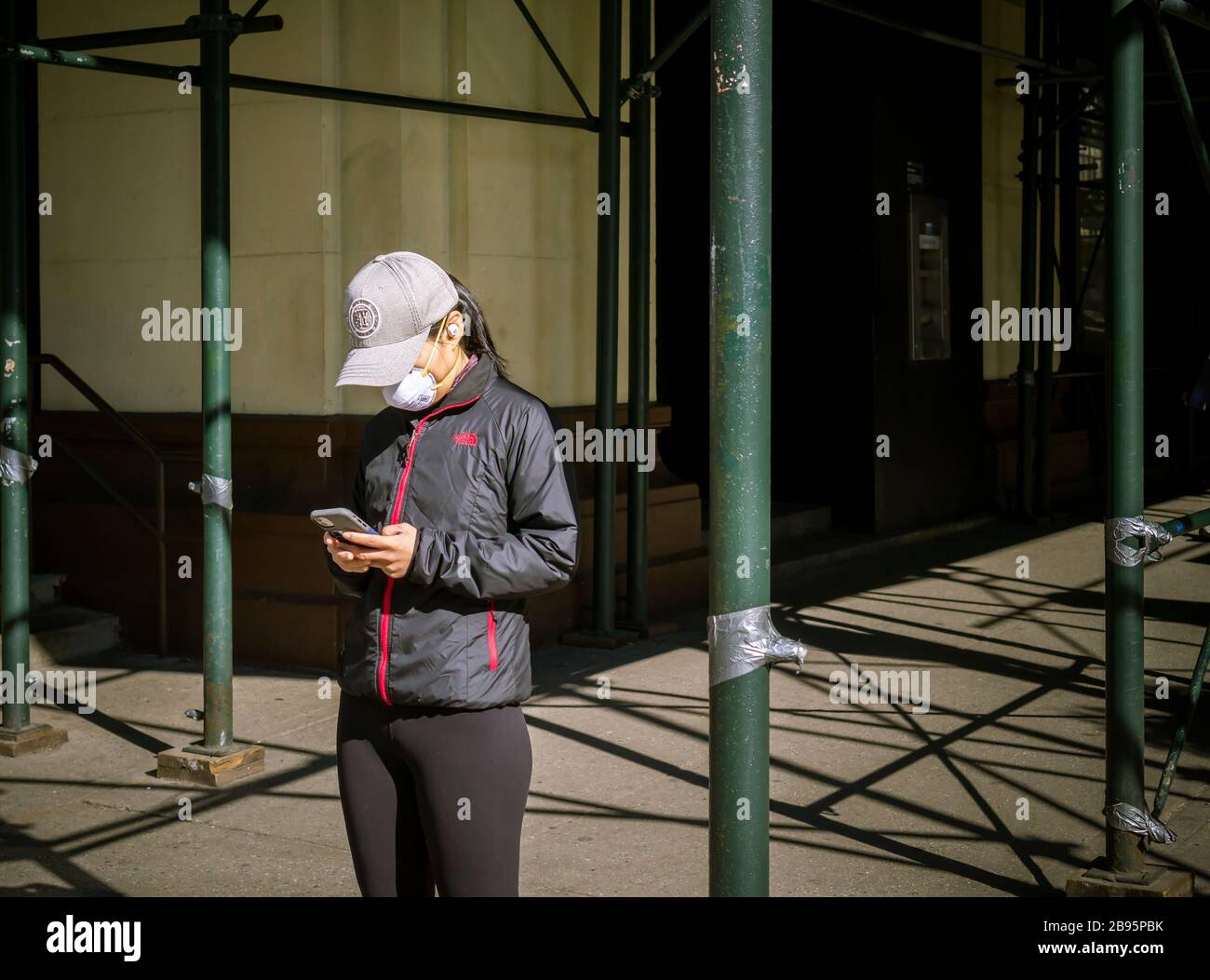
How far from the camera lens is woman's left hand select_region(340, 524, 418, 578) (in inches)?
121

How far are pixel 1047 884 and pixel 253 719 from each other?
371cm

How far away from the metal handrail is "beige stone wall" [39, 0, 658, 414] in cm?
44

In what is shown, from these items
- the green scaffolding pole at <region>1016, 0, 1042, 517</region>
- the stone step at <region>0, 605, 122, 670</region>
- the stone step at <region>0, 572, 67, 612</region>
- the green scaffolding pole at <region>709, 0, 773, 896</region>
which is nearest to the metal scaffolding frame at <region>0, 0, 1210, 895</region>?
the green scaffolding pole at <region>709, 0, 773, 896</region>

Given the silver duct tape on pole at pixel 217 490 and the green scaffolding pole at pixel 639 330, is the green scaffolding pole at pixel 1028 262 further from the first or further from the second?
the silver duct tape on pole at pixel 217 490

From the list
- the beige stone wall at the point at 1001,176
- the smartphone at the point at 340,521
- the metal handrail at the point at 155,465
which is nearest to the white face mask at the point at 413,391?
the smartphone at the point at 340,521

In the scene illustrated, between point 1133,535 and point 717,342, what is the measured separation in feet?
7.93

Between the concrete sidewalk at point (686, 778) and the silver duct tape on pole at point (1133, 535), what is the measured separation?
1.11m

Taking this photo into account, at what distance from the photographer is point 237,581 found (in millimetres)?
8289

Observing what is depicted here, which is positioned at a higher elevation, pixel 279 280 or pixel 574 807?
pixel 279 280

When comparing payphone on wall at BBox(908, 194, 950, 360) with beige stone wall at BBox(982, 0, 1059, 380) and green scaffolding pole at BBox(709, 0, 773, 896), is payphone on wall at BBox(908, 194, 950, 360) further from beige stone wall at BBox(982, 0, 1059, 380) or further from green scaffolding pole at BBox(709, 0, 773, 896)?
green scaffolding pole at BBox(709, 0, 773, 896)

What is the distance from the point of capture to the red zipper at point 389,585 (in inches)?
125

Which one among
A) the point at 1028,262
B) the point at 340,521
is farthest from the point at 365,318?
the point at 1028,262
